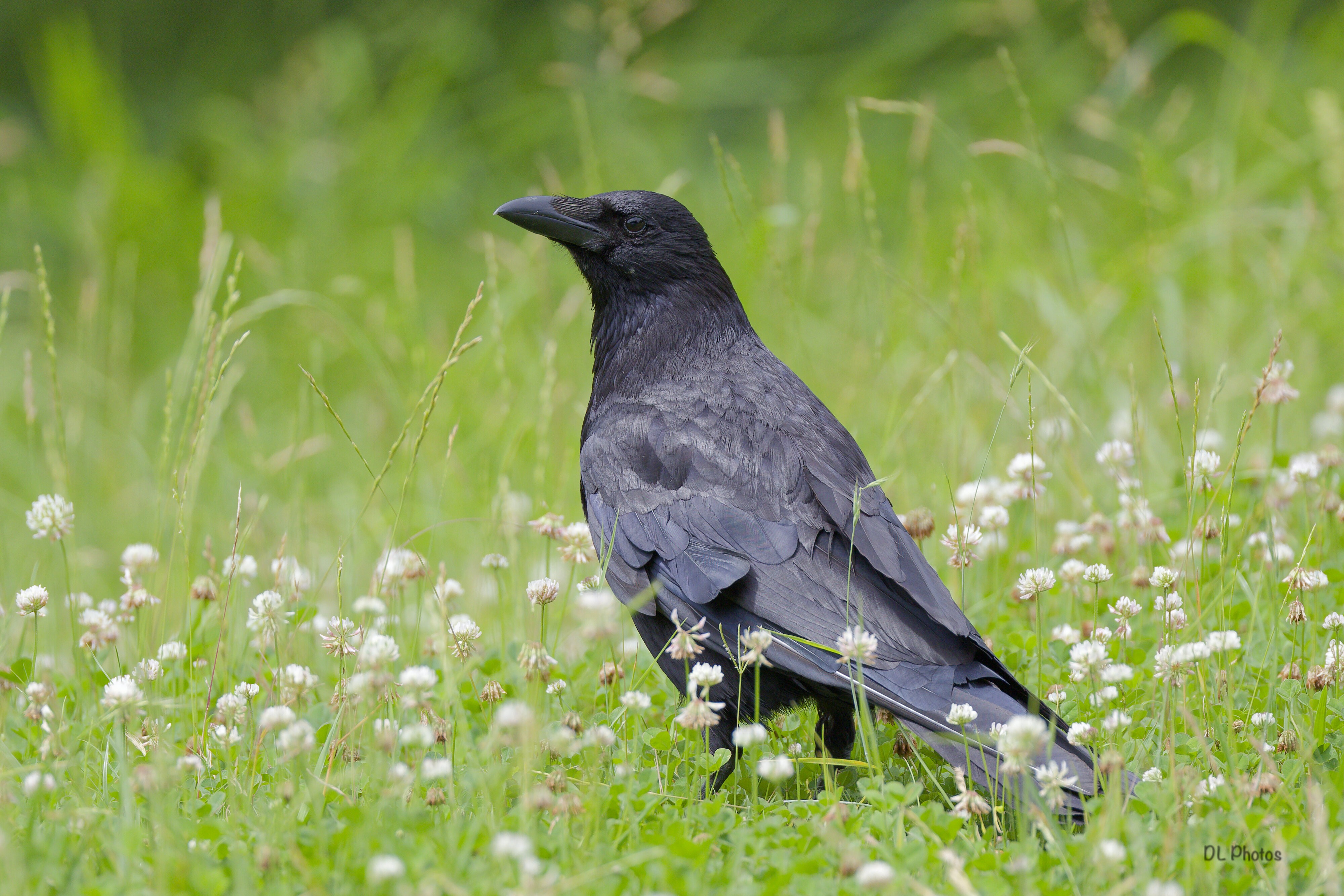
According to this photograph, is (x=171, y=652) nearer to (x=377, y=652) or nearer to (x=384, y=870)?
(x=377, y=652)

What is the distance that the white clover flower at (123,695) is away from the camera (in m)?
1.85

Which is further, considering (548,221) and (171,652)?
(548,221)

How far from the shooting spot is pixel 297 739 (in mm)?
1763

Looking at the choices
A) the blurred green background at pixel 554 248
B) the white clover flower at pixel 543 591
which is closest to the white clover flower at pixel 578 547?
the white clover flower at pixel 543 591

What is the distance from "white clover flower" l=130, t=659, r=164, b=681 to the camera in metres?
2.26

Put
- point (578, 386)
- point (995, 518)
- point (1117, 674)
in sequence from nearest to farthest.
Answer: point (1117, 674) → point (995, 518) → point (578, 386)

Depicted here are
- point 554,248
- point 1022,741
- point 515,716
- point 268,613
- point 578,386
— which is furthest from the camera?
point 554,248

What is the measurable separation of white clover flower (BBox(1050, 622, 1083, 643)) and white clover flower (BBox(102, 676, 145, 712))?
1918mm

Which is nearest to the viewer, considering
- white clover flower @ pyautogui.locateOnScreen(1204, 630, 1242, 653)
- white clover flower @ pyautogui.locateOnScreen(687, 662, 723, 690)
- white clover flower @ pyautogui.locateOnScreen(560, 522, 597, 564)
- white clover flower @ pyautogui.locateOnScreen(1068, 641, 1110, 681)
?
white clover flower @ pyautogui.locateOnScreen(687, 662, 723, 690)

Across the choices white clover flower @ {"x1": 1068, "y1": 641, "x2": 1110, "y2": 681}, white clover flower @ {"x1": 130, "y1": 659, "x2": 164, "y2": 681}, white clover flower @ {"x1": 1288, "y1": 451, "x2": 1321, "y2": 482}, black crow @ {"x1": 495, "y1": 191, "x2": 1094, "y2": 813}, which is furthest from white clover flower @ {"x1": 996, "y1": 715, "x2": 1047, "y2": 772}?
white clover flower @ {"x1": 130, "y1": 659, "x2": 164, "y2": 681}

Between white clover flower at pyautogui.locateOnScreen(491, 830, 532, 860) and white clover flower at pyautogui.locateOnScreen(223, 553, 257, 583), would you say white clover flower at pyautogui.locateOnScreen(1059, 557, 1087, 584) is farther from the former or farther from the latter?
white clover flower at pyautogui.locateOnScreen(223, 553, 257, 583)

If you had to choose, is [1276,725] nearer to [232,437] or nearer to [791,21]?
[232,437]

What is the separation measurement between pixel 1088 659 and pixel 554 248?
13.4 feet

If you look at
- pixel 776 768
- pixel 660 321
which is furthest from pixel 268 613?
pixel 660 321
